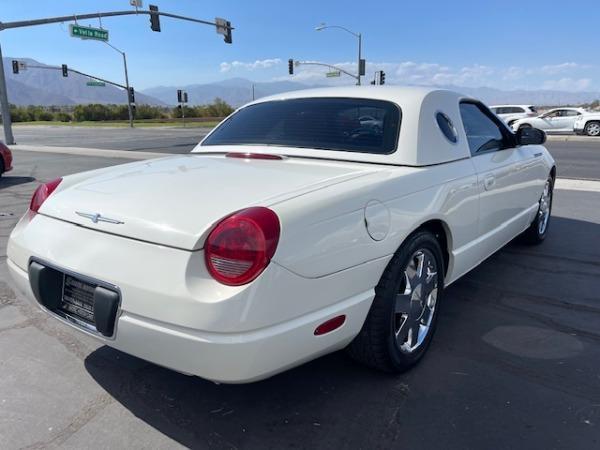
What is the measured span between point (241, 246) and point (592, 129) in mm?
26141

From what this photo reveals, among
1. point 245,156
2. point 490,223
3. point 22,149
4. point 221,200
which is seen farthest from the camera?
point 22,149

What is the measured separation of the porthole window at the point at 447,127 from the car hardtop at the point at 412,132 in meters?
0.02

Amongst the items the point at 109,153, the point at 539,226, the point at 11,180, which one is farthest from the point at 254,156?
the point at 109,153

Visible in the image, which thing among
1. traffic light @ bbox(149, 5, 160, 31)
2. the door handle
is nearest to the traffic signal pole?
traffic light @ bbox(149, 5, 160, 31)

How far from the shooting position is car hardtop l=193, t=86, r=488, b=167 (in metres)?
2.97

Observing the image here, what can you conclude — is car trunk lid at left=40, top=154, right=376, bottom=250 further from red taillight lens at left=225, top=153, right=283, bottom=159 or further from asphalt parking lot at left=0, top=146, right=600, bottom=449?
asphalt parking lot at left=0, top=146, right=600, bottom=449

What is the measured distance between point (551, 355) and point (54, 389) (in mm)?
2855

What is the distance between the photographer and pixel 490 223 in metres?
3.71

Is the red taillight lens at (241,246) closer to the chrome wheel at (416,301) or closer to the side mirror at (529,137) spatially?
the chrome wheel at (416,301)

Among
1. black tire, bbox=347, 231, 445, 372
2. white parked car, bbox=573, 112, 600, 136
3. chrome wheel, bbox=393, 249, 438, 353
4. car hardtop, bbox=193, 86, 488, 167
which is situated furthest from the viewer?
white parked car, bbox=573, 112, 600, 136

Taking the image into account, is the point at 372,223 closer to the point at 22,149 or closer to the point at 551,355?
the point at 551,355

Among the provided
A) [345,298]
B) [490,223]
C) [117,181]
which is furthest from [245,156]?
[490,223]

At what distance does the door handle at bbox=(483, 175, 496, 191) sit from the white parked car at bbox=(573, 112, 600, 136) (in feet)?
77.8

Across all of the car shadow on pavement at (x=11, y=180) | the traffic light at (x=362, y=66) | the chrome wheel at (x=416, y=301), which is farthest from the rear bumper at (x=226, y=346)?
the traffic light at (x=362, y=66)
